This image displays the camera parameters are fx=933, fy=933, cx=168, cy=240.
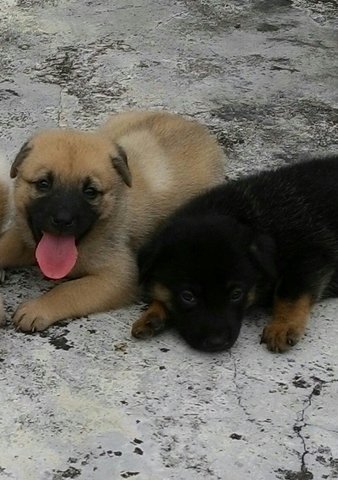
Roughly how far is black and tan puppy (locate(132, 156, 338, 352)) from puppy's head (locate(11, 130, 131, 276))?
A: 0.32 metres

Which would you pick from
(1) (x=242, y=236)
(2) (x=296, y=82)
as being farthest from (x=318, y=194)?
(2) (x=296, y=82)

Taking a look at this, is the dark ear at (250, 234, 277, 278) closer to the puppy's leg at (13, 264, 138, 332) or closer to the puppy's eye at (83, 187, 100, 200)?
the puppy's leg at (13, 264, 138, 332)

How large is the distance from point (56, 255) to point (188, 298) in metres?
0.67

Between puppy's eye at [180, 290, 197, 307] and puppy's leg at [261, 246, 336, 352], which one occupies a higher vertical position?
puppy's eye at [180, 290, 197, 307]

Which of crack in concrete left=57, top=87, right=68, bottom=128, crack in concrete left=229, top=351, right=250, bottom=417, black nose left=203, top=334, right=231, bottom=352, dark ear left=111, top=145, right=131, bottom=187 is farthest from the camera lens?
crack in concrete left=57, top=87, right=68, bottom=128

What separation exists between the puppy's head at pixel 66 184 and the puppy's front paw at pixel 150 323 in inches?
19.2

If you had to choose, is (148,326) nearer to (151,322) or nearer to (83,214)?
(151,322)

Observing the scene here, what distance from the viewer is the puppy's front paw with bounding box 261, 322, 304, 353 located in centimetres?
408

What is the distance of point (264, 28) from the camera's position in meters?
7.84

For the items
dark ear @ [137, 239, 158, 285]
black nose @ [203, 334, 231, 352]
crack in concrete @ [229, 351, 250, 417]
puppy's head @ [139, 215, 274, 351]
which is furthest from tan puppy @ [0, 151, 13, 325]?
crack in concrete @ [229, 351, 250, 417]

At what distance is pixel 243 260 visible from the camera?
420cm

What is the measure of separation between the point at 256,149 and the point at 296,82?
46.2 inches

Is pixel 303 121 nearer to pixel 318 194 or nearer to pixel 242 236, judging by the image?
pixel 318 194

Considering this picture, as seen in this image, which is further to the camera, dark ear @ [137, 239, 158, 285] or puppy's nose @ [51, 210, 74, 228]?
dark ear @ [137, 239, 158, 285]
